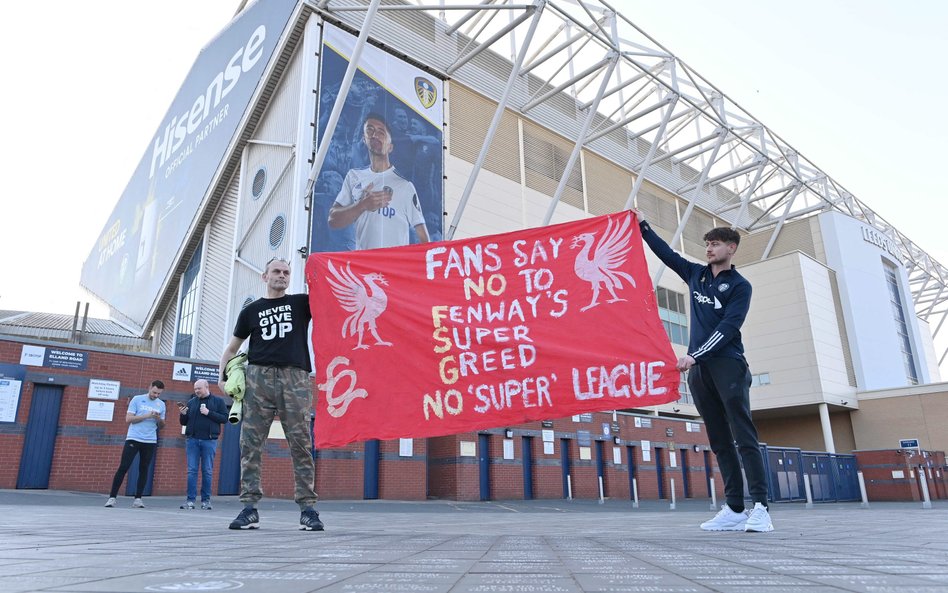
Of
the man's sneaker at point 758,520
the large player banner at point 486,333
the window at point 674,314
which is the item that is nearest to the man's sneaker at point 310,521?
the large player banner at point 486,333

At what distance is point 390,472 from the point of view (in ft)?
50.8

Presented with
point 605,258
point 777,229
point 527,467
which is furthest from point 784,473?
point 605,258

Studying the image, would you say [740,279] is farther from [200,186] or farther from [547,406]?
[200,186]

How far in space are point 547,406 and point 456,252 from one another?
1.79 m

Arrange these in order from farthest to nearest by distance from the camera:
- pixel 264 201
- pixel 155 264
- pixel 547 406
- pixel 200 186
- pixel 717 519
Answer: pixel 155 264 → pixel 200 186 → pixel 264 201 → pixel 547 406 → pixel 717 519

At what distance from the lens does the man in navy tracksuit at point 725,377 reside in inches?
190

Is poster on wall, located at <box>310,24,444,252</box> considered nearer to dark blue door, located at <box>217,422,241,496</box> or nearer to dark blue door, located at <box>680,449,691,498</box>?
dark blue door, located at <box>217,422,241,496</box>

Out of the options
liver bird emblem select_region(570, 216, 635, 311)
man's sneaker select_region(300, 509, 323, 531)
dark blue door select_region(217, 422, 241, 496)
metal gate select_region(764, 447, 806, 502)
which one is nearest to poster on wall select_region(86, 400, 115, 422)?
dark blue door select_region(217, 422, 241, 496)


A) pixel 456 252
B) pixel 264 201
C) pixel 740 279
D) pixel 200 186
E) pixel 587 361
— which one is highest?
pixel 200 186

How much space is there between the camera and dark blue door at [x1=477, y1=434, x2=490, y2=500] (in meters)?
18.0

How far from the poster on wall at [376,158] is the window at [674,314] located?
1638 centimetres

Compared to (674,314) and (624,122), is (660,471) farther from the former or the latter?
(624,122)

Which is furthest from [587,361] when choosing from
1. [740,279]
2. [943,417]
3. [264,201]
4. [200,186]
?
[943,417]

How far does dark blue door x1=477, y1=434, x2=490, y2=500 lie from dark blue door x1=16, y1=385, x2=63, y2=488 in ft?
33.2
